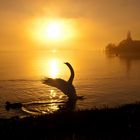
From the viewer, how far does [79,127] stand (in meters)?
20.2

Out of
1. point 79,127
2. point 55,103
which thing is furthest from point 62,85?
point 79,127

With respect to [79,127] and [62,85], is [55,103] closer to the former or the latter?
[62,85]

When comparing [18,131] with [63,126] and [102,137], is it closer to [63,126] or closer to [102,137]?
[63,126]

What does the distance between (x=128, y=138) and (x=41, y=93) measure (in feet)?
127

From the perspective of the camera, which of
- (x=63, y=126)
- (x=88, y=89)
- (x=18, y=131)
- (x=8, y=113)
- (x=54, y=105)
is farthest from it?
(x=88, y=89)

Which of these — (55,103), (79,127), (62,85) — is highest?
(62,85)

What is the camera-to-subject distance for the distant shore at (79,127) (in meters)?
18.1

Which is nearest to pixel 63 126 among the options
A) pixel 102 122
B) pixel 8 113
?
pixel 102 122

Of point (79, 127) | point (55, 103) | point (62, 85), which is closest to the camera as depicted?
point (79, 127)

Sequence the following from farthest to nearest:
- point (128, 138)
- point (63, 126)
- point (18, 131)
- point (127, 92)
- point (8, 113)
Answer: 1. point (127, 92)
2. point (8, 113)
3. point (63, 126)
4. point (18, 131)
5. point (128, 138)

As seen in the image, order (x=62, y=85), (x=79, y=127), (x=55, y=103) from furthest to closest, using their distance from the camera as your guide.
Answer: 1. (x=62, y=85)
2. (x=55, y=103)
3. (x=79, y=127)

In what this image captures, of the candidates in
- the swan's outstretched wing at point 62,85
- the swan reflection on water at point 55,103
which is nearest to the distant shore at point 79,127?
the swan reflection on water at point 55,103

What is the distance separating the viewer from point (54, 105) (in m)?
43.5

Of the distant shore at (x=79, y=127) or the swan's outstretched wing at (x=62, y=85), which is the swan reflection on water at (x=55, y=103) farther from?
the distant shore at (x=79, y=127)
